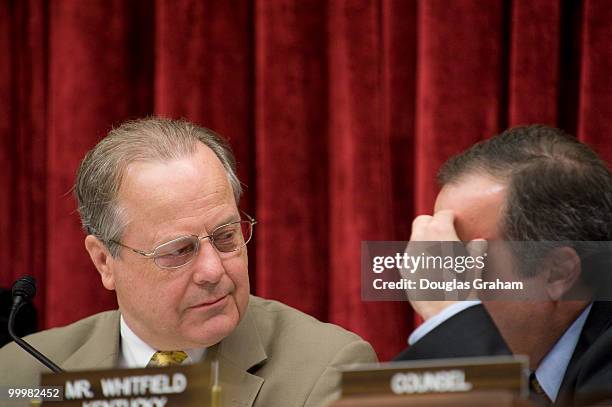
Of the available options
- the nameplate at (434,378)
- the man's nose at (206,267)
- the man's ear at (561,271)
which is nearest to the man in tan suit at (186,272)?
the man's nose at (206,267)

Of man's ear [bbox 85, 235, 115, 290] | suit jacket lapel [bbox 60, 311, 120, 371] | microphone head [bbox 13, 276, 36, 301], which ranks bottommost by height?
suit jacket lapel [bbox 60, 311, 120, 371]

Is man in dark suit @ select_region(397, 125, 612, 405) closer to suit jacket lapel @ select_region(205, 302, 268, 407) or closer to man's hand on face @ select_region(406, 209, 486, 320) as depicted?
man's hand on face @ select_region(406, 209, 486, 320)

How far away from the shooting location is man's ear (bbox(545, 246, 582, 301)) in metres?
1.51

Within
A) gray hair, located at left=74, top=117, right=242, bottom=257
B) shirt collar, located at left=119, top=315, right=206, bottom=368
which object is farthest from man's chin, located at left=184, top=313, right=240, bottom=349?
gray hair, located at left=74, top=117, right=242, bottom=257

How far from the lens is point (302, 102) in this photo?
255 centimetres

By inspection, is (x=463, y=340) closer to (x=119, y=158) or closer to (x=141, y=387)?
(x=141, y=387)

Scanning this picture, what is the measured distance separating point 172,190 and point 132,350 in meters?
0.39

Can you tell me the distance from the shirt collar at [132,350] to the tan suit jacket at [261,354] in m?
0.02

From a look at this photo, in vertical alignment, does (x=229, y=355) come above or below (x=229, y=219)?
below

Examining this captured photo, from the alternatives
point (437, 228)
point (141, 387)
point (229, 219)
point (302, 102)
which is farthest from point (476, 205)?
point (302, 102)

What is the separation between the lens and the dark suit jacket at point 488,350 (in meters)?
1.36

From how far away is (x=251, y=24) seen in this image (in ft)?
8.65

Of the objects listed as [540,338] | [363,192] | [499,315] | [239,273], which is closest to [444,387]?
[499,315]

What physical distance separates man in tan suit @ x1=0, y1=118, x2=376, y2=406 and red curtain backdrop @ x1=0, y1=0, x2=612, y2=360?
746 mm
